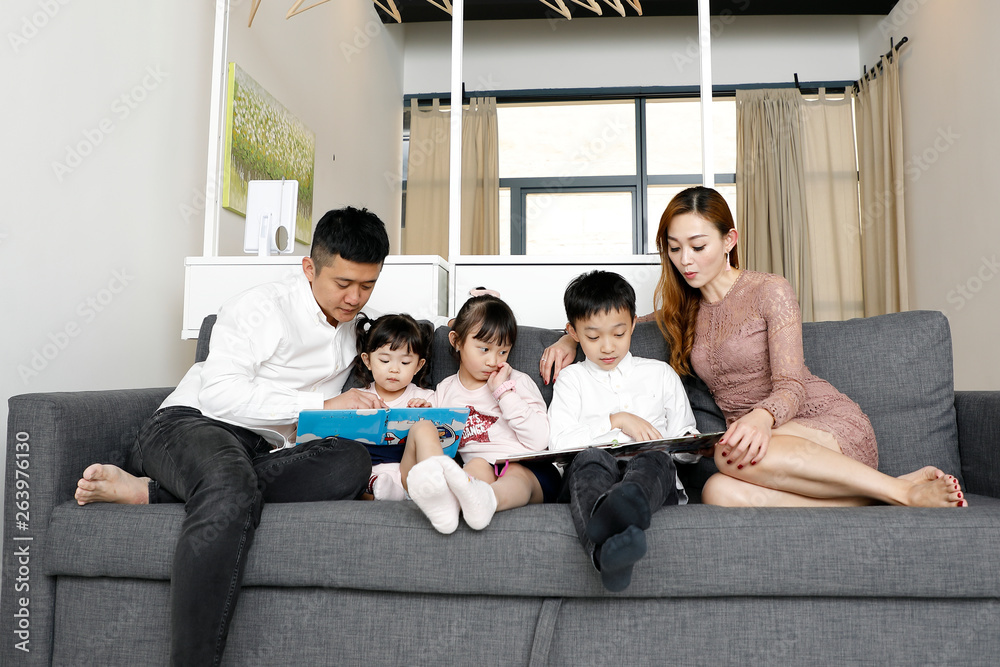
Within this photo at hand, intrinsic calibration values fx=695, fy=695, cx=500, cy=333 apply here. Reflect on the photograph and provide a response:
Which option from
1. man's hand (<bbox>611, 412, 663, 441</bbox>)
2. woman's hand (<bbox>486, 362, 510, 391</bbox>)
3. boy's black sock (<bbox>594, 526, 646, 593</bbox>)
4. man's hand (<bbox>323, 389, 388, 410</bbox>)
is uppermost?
woman's hand (<bbox>486, 362, 510, 391</bbox>)

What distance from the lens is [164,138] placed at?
237 centimetres

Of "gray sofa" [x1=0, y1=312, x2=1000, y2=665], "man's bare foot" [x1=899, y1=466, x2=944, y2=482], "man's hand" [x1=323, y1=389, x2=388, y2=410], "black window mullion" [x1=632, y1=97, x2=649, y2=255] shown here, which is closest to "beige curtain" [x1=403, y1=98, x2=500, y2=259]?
"black window mullion" [x1=632, y1=97, x2=649, y2=255]

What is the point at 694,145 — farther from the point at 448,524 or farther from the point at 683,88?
the point at 448,524

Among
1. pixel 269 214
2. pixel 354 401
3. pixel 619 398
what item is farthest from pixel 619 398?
pixel 269 214

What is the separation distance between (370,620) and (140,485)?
0.53 metres

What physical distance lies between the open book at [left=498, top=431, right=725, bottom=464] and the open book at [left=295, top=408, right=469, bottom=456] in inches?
5.3

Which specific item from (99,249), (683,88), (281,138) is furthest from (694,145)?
(99,249)

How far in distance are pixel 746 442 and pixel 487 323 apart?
646 millimetres

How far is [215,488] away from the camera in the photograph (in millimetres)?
1137

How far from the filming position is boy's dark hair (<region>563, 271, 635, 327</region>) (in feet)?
5.19

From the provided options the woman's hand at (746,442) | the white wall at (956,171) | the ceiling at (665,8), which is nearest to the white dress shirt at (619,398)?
the woman's hand at (746,442)

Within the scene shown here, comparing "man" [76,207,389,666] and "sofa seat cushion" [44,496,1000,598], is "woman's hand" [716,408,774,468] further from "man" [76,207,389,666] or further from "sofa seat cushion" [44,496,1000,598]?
"man" [76,207,389,666]

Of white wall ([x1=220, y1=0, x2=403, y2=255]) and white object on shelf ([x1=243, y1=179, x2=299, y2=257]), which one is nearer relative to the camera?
white object on shelf ([x1=243, y1=179, x2=299, y2=257])

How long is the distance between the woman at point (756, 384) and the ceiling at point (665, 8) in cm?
357
